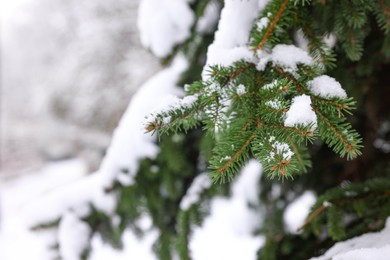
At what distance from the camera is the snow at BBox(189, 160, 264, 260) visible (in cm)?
257

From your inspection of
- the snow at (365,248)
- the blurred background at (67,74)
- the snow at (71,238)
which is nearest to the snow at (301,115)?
the snow at (365,248)

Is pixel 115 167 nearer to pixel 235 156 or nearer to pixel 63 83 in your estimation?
pixel 235 156

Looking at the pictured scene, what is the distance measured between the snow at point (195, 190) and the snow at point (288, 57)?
84cm

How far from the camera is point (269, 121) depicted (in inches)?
31.3

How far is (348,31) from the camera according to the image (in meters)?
1.14

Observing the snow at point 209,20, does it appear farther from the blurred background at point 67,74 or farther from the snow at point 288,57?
the blurred background at point 67,74

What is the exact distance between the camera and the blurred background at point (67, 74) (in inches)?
357

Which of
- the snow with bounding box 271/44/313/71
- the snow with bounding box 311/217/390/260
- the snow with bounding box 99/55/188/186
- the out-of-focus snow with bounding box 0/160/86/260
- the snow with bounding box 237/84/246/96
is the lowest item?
the snow with bounding box 311/217/390/260

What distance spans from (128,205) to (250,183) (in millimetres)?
1180

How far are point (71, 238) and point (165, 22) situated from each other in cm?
106

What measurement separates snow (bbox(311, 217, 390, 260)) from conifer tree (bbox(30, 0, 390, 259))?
6 cm

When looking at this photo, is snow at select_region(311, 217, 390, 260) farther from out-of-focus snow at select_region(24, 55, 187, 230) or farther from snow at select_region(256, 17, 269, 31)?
out-of-focus snow at select_region(24, 55, 187, 230)

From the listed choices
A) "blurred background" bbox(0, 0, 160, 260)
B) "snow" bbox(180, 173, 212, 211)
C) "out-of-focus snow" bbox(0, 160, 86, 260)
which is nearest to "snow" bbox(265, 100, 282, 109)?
"snow" bbox(180, 173, 212, 211)

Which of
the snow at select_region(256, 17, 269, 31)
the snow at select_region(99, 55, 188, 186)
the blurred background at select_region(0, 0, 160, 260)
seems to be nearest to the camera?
the snow at select_region(256, 17, 269, 31)
